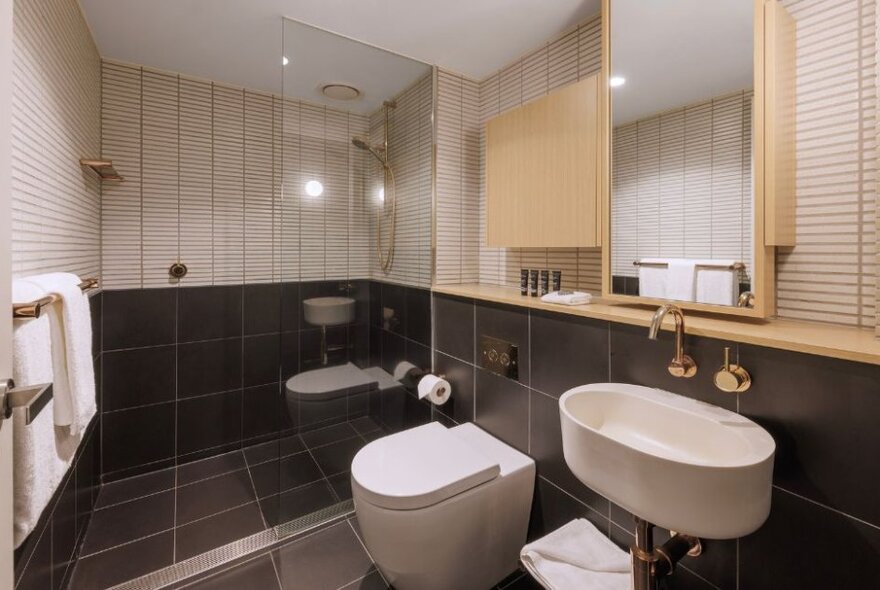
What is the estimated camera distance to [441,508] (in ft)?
4.29

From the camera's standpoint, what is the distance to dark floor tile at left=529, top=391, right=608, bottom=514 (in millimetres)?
1469

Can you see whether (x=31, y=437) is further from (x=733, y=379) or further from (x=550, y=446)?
(x=733, y=379)

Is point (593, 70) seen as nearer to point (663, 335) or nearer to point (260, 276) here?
point (663, 335)

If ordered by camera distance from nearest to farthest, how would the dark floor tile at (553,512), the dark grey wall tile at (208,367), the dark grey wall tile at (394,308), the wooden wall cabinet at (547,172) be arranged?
the dark floor tile at (553,512) < the wooden wall cabinet at (547,172) < the dark grey wall tile at (394,308) < the dark grey wall tile at (208,367)

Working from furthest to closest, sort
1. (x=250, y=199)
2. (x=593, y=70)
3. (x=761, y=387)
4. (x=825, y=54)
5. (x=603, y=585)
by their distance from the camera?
(x=250, y=199) → (x=593, y=70) → (x=603, y=585) → (x=825, y=54) → (x=761, y=387)

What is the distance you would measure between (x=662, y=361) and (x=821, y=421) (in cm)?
36

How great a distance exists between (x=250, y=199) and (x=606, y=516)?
2550mm

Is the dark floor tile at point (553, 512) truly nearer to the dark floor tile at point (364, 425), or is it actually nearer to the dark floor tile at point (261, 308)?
the dark floor tile at point (364, 425)

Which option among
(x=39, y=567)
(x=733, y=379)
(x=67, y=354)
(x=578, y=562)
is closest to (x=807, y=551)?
(x=733, y=379)

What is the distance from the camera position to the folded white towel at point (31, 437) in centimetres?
84

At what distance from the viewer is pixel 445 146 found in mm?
2189

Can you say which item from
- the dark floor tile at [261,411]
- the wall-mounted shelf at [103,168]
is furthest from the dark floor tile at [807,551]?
the wall-mounted shelf at [103,168]

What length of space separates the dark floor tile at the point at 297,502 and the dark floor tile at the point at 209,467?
0.44 meters

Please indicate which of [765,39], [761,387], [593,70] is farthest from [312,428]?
[765,39]
